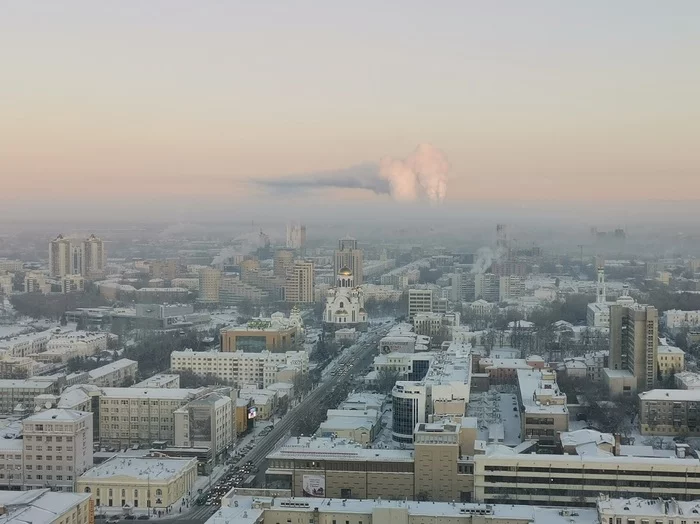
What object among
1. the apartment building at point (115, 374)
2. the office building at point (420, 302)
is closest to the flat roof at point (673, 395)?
the apartment building at point (115, 374)

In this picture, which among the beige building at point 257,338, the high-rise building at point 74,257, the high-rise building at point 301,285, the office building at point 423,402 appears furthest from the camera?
the high-rise building at point 74,257

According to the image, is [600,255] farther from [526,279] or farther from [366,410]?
[366,410]

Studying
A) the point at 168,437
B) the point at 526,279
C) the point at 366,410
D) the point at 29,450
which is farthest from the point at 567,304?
the point at 29,450

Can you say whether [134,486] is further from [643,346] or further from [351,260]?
[351,260]

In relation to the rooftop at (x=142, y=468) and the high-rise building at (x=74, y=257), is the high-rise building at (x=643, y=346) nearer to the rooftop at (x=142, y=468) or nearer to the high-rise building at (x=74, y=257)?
the rooftop at (x=142, y=468)

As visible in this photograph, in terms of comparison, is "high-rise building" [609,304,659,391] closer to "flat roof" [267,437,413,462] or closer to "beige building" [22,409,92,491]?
"flat roof" [267,437,413,462]

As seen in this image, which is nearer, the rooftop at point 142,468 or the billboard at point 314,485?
the billboard at point 314,485

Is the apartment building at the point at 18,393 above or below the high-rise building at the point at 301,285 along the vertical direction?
below
